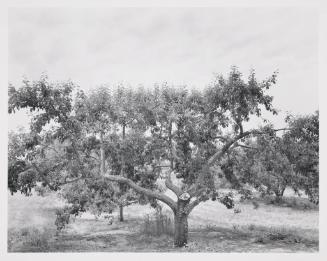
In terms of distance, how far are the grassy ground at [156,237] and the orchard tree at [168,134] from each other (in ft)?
2.85

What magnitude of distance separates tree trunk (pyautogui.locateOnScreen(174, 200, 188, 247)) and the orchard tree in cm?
2

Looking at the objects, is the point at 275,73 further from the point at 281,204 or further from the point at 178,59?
the point at 281,204

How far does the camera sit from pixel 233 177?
424 inches

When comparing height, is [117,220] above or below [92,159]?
below

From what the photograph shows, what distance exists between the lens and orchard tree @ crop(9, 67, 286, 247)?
9.19 metres

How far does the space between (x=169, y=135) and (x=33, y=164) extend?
10.1 feet

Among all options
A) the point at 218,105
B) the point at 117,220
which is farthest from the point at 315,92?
the point at 117,220

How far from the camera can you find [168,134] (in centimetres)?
1013

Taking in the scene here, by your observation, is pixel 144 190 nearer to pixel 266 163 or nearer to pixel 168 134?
pixel 168 134

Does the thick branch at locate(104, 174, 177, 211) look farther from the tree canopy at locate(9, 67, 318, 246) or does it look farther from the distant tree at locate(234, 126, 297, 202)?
the distant tree at locate(234, 126, 297, 202)

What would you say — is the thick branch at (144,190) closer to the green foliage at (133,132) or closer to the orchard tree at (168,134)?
the orchard tree at (168,134)

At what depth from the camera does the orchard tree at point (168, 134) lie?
30.1 ft

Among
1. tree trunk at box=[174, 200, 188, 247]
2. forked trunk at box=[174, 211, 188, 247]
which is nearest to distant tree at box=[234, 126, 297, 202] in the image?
tree trunk at box=[174, 200, 188, 247]

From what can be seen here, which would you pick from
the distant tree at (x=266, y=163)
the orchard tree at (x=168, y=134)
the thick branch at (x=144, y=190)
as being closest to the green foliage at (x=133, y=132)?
the orchard tree at (x=168, y=134)
